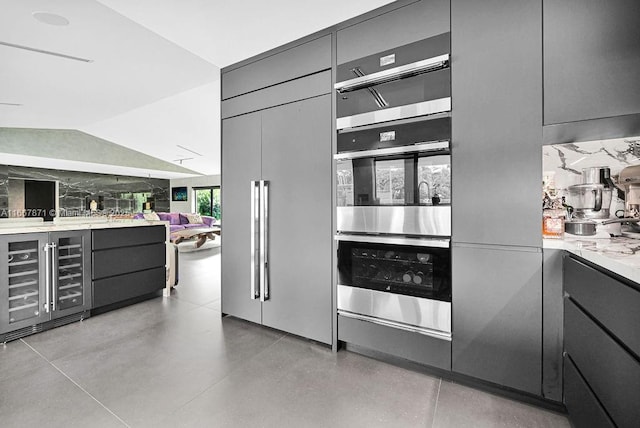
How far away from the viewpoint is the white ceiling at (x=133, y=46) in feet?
6.65

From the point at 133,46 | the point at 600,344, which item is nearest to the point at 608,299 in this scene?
the point at 600,344

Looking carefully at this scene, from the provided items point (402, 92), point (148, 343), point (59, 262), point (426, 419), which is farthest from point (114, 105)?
point (426, 419)

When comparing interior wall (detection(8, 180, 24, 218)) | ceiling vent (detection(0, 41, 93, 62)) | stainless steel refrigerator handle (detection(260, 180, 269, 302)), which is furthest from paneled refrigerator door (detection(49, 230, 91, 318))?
interior wall (detection(8, 180, 24, 218))

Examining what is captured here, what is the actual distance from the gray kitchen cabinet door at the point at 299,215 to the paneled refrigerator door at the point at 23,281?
1.99m

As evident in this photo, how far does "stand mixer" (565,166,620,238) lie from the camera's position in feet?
5.52

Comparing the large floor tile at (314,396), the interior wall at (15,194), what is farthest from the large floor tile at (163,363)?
the interior wall at (15,194)

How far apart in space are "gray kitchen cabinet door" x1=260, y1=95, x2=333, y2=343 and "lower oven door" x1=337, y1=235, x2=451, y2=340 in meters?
0.18

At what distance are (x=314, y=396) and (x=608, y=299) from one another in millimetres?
1462

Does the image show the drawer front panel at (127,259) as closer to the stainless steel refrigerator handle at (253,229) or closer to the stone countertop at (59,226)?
the stone countertop at (59,226)

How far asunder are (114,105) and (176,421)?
16.1 feet

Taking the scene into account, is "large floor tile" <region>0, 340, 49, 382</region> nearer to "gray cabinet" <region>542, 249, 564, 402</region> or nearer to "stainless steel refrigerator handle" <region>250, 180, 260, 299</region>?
"stainless steel refrigerator handle" <region>250, 180, 260, 299</region>

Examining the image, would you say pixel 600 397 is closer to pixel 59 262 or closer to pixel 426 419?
pixel 426 419

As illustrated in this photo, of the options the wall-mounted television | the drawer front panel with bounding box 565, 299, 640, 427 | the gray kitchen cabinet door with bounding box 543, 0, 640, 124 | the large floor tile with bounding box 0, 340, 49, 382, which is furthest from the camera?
the wall-mounted television

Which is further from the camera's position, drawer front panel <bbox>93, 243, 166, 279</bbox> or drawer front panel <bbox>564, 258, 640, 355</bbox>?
drawer front panel <bbox>93, 243, 166, 279</bbox>
